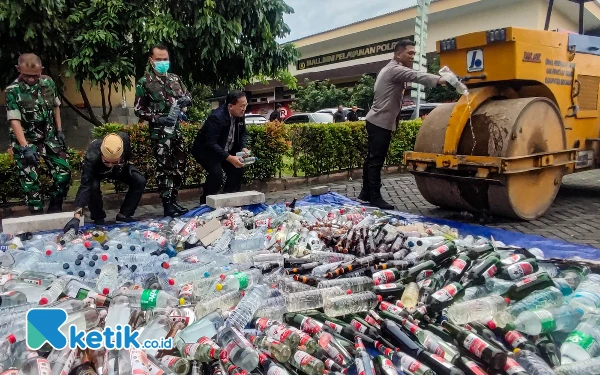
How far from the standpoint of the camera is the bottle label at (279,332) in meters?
2.59

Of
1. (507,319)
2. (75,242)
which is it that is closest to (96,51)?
(75,242)

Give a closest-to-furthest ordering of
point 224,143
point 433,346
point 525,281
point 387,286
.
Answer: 1. point 433,346
2. point 525,281
3. point 387,286
4. point 224,143

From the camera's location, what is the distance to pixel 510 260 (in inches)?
140

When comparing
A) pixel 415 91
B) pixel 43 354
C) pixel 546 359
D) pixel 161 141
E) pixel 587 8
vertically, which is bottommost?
pixel 546 359

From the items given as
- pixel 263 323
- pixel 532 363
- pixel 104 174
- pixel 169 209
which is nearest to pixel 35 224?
pixel 104 174

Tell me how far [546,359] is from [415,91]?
10.8 metres

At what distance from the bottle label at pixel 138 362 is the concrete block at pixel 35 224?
3.18 m

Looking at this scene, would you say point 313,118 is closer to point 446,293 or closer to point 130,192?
point 130,192

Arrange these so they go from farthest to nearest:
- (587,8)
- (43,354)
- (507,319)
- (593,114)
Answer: (587,8) < (593,114) < (507,319) < (43,354)

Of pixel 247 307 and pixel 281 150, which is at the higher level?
pixel 281 150

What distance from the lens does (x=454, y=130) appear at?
5465 mm

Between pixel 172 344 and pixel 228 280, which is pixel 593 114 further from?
pixel 172 344

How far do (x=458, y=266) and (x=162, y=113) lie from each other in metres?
4.21

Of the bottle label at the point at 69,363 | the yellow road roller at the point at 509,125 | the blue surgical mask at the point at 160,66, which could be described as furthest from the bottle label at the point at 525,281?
the blue surgical mask at the point at 160,66
